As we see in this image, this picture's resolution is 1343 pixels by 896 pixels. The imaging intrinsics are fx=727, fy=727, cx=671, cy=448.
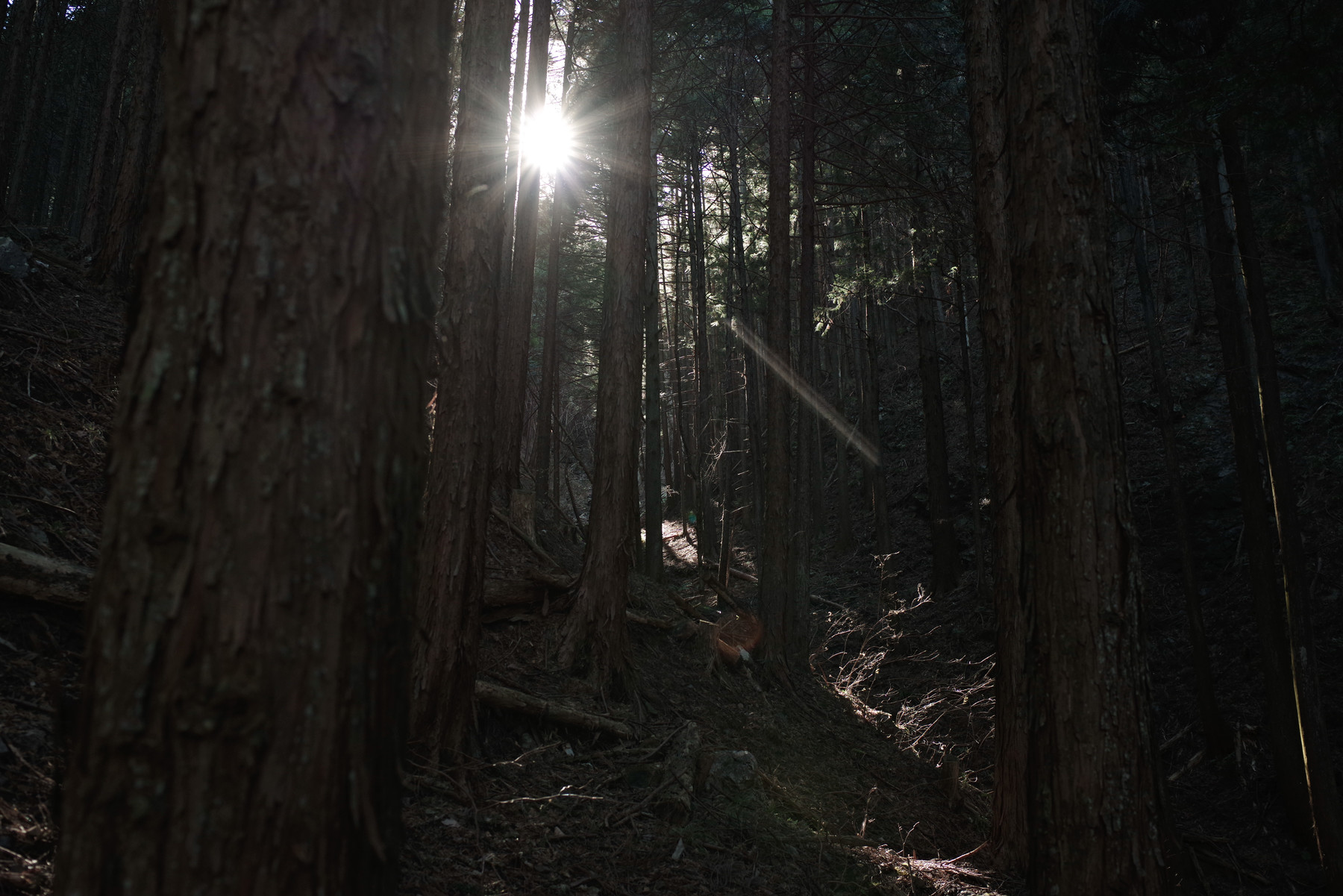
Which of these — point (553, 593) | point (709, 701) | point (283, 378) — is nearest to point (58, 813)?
point (283, 378)

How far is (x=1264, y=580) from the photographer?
820 cm

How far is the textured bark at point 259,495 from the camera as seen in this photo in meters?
1.35

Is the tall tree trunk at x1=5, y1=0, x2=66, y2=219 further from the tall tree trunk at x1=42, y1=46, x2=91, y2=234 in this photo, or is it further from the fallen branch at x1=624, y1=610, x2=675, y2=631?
the fallen branch at x1=624, y1=610, x2=675, y2=631

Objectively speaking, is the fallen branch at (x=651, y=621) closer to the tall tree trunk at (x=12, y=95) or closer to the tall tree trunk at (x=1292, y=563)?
the tall tree trunk at (x=1292, y=563)

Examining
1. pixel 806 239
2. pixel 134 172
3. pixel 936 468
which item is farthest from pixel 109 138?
pixel 936 468

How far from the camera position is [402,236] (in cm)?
161

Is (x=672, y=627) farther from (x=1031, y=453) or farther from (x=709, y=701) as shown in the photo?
(x=1031, y=453)

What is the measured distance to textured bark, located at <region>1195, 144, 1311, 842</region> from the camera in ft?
26.4

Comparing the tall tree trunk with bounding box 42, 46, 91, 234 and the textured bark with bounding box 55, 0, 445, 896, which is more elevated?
the tall tree trunk with bounding box 42, 46, 91, 234

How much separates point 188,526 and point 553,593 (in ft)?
19.2

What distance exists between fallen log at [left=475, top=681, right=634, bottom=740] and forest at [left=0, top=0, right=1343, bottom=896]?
0.04 m

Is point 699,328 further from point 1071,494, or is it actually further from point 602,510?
point 1071,494

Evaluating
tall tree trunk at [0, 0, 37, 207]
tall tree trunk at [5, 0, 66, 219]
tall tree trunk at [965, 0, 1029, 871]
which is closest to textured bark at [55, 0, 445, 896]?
tall tree trunk at [965, 0, 1029, 871]

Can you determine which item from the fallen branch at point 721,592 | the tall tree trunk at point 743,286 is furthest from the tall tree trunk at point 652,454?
the tall tree trunk at point 743,286
